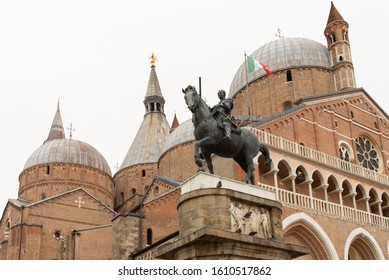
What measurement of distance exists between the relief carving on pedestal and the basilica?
0.07 feet

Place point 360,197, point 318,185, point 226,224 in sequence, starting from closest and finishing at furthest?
point 226,224 → point 318,185 → point 360,197

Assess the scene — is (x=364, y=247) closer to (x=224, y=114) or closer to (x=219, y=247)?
(x=224, y=114)

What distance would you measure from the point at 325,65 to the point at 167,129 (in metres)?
20.1

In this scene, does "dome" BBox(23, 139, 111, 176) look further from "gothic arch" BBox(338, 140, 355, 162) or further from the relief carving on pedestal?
the relief carving on pedestal

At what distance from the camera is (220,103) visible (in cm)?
1192

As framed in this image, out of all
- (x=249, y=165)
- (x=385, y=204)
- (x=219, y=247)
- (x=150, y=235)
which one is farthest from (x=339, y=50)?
(x=219, y=247)

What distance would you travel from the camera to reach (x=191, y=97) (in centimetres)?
1144

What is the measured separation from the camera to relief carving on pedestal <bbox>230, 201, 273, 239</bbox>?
10.8 metres

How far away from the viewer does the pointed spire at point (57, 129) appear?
54.9 metres

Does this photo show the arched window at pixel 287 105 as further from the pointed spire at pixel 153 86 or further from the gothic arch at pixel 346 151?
the pointed spire at pixel 153 86

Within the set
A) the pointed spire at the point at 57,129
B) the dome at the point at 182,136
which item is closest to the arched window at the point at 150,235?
the dome at the point at 182,136

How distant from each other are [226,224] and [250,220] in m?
0.62

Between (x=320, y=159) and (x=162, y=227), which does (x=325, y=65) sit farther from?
(x=162, y=227)

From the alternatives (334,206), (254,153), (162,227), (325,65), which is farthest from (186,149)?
(254,153)
